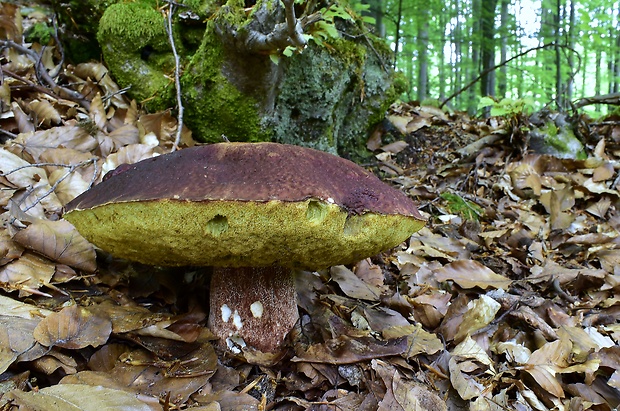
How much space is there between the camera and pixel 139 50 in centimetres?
264

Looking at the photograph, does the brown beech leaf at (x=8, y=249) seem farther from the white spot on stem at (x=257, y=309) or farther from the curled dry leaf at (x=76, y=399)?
the white spot on stem at (x=257, y=309)

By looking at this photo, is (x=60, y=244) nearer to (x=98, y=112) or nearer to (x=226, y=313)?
(x=226, y=313)

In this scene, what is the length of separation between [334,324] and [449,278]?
73 centimetres

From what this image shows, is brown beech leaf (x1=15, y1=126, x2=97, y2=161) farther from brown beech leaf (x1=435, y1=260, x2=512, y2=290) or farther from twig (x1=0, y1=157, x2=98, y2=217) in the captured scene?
brown beech leaf (x1=435, y1=260, x2=512, y2=290)

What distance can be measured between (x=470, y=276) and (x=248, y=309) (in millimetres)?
1121

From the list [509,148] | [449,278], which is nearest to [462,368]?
[449,278]

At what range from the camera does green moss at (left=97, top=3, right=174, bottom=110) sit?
254 cm

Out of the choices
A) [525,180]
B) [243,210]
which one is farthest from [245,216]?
[525,180]

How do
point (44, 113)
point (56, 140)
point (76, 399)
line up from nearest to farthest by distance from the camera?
1. point (76, 399)
2. point (56, 140)
3. point (44, 113)

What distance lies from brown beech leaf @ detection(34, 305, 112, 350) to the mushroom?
0.20 m

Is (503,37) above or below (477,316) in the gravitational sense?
above

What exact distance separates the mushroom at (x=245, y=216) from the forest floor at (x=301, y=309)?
19 centimetres

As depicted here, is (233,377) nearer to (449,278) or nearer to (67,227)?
(67,227)

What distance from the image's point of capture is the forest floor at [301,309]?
3.66ft
